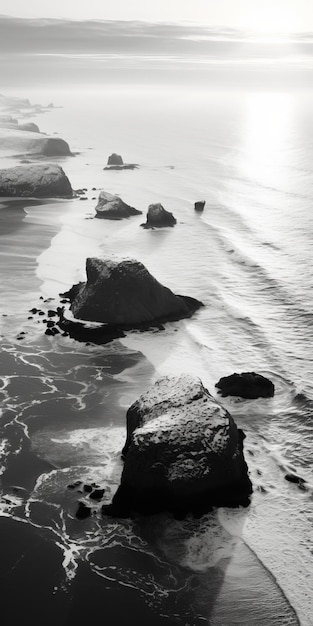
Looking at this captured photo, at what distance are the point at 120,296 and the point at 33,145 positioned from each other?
3327 inches

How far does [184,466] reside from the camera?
16.8m

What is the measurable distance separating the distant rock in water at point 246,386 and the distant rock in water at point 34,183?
45.1 metres

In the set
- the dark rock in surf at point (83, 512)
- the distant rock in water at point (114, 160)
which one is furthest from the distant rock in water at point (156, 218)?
the distant rock in water at point (114, 160)

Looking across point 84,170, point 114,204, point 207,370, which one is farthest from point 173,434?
point 84,170

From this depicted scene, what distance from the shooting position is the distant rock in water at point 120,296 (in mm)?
29172

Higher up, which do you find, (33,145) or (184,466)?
(184,466)

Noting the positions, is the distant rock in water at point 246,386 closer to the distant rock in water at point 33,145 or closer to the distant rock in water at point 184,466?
the distant rock in water at point 184,466

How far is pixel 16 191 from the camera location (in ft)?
208

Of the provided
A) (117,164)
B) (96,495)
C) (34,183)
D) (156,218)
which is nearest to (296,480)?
(96,495)

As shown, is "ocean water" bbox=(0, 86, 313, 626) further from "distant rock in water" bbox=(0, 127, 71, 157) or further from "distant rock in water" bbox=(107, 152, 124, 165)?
"distant rock in water" bbox=(0, 127, 71, 157)

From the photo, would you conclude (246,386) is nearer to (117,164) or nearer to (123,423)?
(123,423)

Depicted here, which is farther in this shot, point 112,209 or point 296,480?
point 112,209

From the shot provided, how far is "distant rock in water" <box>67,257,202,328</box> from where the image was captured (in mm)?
29172

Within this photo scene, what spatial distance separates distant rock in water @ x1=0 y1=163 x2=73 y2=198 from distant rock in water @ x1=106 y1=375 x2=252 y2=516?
163ft
